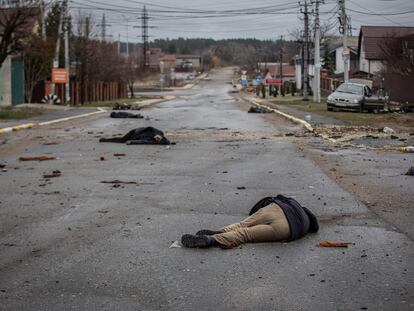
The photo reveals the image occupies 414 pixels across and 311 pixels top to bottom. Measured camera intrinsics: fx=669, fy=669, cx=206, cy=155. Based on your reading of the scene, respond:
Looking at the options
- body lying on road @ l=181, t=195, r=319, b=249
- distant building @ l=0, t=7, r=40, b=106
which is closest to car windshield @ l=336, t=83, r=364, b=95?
distant building @ l=0, t=7, r=40, b=106

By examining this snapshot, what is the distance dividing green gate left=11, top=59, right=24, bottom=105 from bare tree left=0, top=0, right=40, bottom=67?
1249 centimetres

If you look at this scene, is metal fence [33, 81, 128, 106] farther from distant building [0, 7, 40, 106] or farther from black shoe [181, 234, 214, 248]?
black shoe [181, 234, 214, 248]

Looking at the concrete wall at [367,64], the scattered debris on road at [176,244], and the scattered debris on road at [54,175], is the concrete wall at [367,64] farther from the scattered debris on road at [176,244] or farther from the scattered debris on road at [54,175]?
the scattered debris on road at [176,244]

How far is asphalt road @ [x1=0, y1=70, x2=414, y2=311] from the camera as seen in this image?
17.1ft

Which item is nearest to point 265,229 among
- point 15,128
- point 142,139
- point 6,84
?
point 142,139

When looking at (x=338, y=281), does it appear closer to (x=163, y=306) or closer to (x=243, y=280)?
(x=243, y=280)

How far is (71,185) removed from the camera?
1073 centimetres

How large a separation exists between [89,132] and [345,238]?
15.9 m

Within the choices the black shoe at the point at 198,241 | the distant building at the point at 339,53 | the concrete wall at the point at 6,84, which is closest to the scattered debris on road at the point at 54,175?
the black shoe at the point at 198,241

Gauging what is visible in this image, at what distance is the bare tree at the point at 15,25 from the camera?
28125 mm

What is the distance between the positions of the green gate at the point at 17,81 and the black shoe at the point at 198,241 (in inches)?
1497

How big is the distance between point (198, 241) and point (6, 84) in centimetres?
3665

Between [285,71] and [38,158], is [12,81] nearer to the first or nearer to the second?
[38,158]

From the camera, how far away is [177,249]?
668cm
